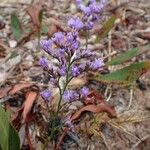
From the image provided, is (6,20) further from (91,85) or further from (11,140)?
(11,140)

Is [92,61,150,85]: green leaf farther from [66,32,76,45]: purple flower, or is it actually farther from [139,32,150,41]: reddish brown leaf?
[66,32,76,45]: purple flower

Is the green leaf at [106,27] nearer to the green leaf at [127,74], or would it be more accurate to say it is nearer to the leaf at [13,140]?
the green leaf at [127,74]

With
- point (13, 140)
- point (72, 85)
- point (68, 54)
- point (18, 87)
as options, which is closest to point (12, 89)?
point (18, 87)

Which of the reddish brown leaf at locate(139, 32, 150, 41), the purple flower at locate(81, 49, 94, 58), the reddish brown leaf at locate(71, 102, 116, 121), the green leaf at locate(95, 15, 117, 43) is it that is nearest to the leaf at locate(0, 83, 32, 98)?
the reddish brown leaf at locate(71, 102, 116, 121)

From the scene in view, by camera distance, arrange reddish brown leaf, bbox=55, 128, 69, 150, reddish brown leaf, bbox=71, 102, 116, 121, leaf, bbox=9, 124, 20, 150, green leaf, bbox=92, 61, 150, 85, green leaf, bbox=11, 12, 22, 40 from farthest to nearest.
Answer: green leaf, bbox=11, 12, 22, 40, green leaf, bbox=92, 61, 150, 85, reddish brown leaf, bbox=71, 102, 116, 121, reddish brown leaf, bbox=55, 128, 69, 150, leaf, bbox=9, 124, 20, 150

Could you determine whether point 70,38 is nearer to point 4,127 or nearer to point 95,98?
point 4,127

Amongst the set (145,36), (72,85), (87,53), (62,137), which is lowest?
(62,137)

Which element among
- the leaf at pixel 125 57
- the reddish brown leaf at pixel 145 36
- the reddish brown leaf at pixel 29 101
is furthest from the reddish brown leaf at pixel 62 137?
the reddish brown leaf at pixel 145 36

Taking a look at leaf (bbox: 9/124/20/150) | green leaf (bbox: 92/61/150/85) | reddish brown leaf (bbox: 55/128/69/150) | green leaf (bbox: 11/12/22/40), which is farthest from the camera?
green leaf (bbox: 11/12/22/40)
